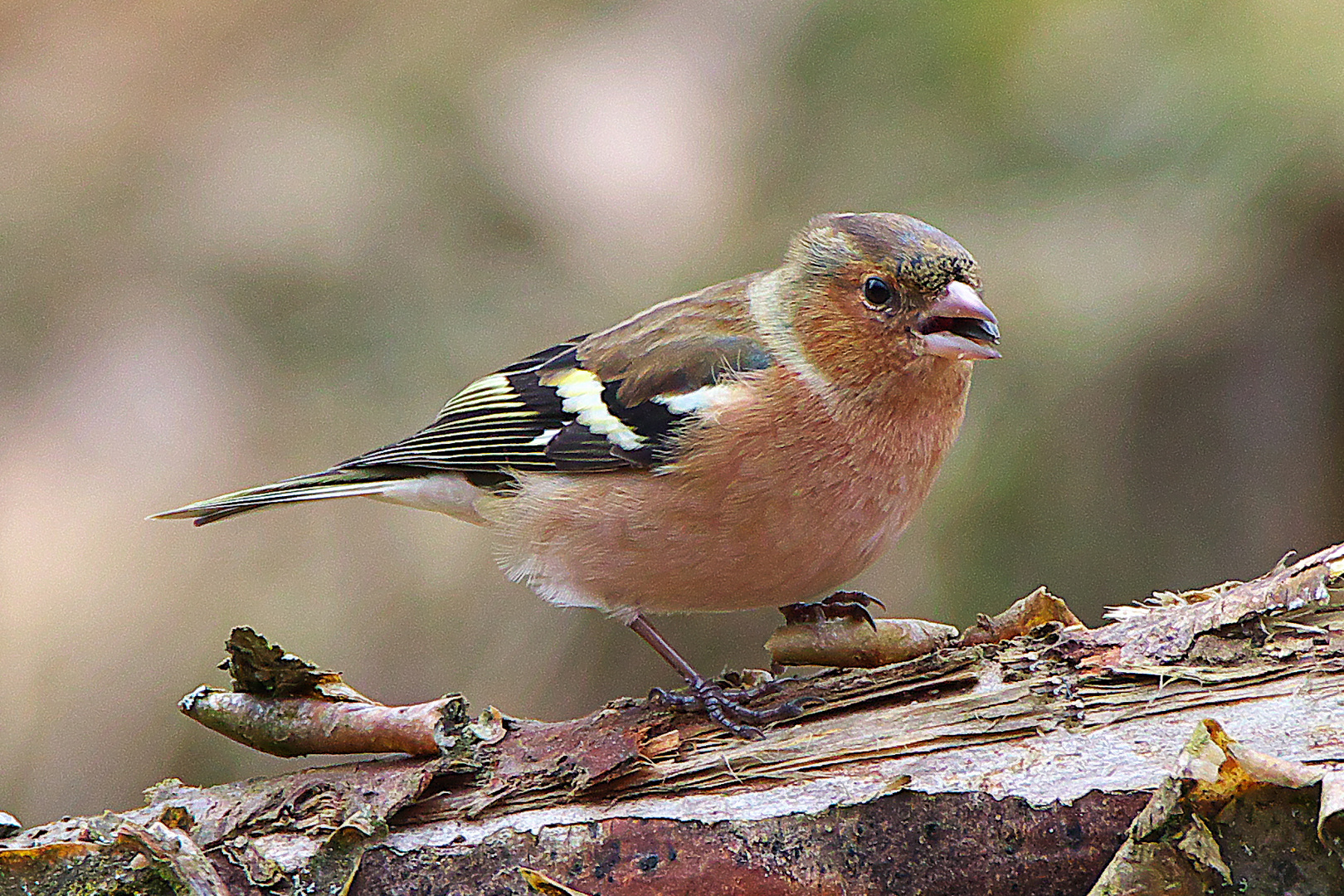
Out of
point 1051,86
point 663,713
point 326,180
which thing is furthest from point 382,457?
point 1051,86

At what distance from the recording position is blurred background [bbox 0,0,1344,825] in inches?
181

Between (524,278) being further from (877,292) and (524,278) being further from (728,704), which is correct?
(728,704)

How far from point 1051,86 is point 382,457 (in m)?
3.64

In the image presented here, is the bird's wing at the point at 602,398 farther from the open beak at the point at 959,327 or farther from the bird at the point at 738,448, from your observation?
the open beak at the point at 959,327

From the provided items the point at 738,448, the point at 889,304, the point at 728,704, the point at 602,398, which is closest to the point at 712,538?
the point at 738,448

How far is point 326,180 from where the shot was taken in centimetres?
612

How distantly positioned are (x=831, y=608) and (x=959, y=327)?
811 mm

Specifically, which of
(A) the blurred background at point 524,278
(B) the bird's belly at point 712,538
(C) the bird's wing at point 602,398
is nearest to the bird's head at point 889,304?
(C) the bird's wing at point 602,398

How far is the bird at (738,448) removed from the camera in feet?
9.59

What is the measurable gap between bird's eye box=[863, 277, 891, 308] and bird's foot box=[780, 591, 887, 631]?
→ 78cm

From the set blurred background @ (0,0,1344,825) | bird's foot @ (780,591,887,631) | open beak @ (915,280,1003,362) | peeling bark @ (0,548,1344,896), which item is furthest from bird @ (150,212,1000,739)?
blurred background @ (0,0,1344,825)

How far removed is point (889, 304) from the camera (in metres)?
3.07

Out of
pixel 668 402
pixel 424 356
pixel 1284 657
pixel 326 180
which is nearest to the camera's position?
pixel 1284 657

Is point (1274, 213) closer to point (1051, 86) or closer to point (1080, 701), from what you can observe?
point (1051, 86)
